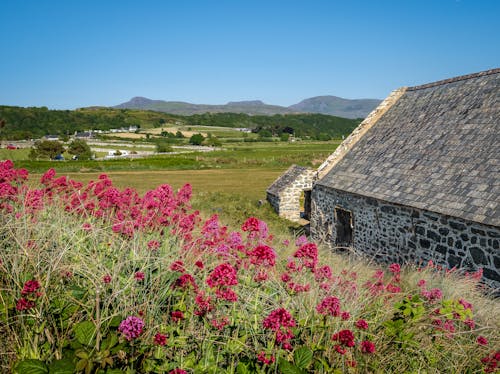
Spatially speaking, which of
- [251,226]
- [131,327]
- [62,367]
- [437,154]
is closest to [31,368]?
[62,367]

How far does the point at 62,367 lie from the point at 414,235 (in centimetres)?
1002

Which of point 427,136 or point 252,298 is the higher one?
point 427,136

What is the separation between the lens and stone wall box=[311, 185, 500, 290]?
8.94m

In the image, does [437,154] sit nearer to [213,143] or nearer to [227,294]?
[227,294]

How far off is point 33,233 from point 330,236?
40.5 ft

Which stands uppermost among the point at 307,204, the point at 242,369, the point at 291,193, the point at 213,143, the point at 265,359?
the point at 265,359

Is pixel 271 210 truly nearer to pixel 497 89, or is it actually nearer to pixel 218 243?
pixel 497 89

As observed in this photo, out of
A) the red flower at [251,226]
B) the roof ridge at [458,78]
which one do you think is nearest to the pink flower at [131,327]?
the red flower at [251,226]

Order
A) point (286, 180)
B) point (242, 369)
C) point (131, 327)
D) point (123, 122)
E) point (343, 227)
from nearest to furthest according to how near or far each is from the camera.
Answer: point (131, 327) → point (242, 369) → point (343, 227) → point (286, 180) → point (123, 122)

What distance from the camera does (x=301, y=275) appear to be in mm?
4773

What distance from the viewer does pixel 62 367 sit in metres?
2.71

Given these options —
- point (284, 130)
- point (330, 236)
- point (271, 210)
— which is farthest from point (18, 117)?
point (330, 236)

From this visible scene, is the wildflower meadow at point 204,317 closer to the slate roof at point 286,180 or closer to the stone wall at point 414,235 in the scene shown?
the stone wall at point 414,235

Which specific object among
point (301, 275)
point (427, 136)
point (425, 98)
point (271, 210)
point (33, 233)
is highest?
point (425, 98)
